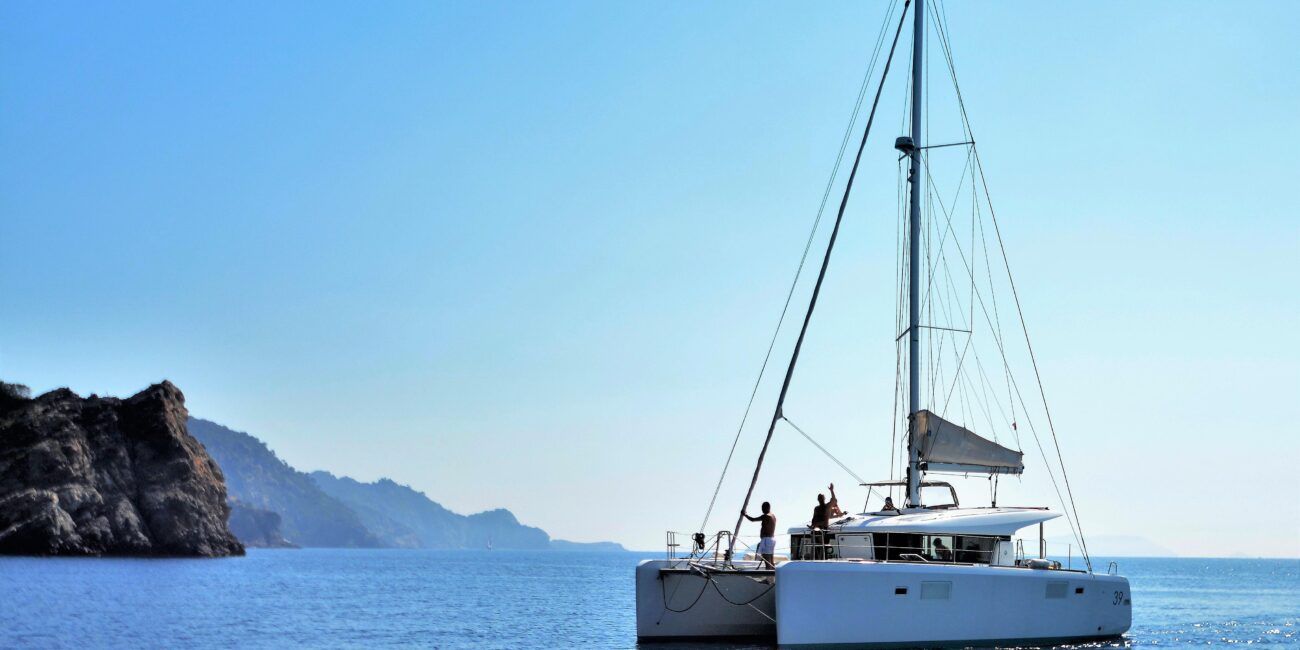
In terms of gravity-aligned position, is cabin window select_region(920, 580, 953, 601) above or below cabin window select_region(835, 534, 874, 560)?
below

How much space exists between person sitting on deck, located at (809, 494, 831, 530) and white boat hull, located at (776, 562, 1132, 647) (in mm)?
2014

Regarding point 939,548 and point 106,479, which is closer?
point 939,548

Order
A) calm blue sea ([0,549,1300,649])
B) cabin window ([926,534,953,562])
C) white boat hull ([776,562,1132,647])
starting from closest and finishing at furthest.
→ white boat hull ([776,562,1132,647]) < cabin window ([926,534,953,562]) < calm blue sea ([0,549,1300,649])

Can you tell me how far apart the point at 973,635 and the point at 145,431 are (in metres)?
81.4

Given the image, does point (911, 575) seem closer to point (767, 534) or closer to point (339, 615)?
point (767, 534)

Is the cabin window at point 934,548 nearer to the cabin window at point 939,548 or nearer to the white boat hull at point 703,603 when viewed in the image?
the cabin window at point 939,548

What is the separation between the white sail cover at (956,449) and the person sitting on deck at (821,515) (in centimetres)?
263

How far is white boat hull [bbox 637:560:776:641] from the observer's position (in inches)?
918

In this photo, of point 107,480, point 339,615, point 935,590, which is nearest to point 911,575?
point 935,590

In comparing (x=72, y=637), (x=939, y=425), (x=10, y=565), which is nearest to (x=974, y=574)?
(x=939, y=425)

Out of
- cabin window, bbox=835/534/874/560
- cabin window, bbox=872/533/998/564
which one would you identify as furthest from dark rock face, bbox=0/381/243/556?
cabin window, bbox=872/533/998/564

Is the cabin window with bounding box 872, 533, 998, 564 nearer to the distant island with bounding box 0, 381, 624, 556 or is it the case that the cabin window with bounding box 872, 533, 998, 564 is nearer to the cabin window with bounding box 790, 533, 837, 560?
the cabin window with bounding box 790, 533, 837, 560

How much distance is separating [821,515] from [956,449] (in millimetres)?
3581

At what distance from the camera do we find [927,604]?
2205cm
